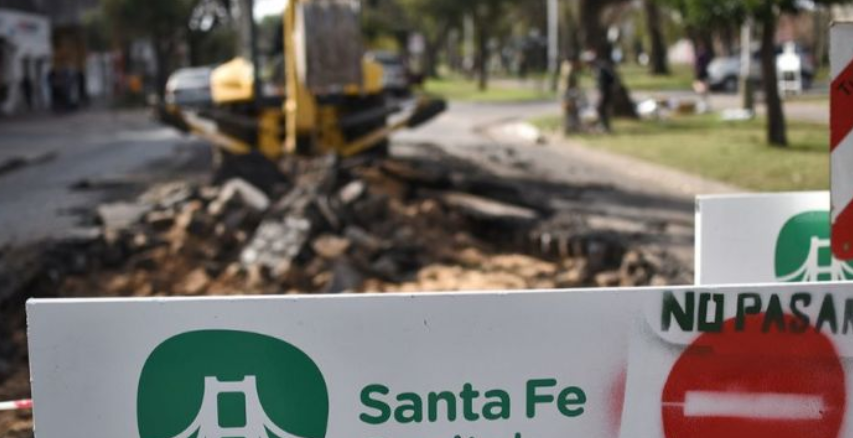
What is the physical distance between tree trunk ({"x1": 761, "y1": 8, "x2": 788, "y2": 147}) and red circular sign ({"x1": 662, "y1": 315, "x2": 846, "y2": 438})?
16.6 meters

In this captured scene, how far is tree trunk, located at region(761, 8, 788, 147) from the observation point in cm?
1972

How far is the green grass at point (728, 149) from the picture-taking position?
631 inches

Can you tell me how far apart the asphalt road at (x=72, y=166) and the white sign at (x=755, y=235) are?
817 cm

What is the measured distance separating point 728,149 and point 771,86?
117 centimetres

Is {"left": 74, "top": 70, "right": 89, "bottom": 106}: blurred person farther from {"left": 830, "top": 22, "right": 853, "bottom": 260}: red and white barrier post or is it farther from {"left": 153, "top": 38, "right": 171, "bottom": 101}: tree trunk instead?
{"left": 830, "top": 22, "right": 853, "bottom": 260}: red and white barrier post

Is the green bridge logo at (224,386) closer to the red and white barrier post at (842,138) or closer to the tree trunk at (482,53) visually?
the red and white barrier post at (842,138)

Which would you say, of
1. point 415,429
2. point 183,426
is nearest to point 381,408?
point 415,429

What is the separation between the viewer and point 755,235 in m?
5.00

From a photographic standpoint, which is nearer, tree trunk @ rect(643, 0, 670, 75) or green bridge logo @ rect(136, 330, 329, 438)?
green bridge logo @ rect(136, 330, 329, 438)

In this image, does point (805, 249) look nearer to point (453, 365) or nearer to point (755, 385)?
point (755, 385)

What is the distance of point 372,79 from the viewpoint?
16.2 m

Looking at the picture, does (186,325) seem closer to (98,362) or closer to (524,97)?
(98,362)

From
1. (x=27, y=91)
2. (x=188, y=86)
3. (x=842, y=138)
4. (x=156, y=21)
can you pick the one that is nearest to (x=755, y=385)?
(x=842, y=138)

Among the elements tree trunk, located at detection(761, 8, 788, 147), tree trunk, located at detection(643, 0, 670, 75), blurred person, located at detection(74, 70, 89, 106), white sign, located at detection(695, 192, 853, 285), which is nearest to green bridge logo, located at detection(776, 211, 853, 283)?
white sign, located at detection(695, 192, 853, 285)
